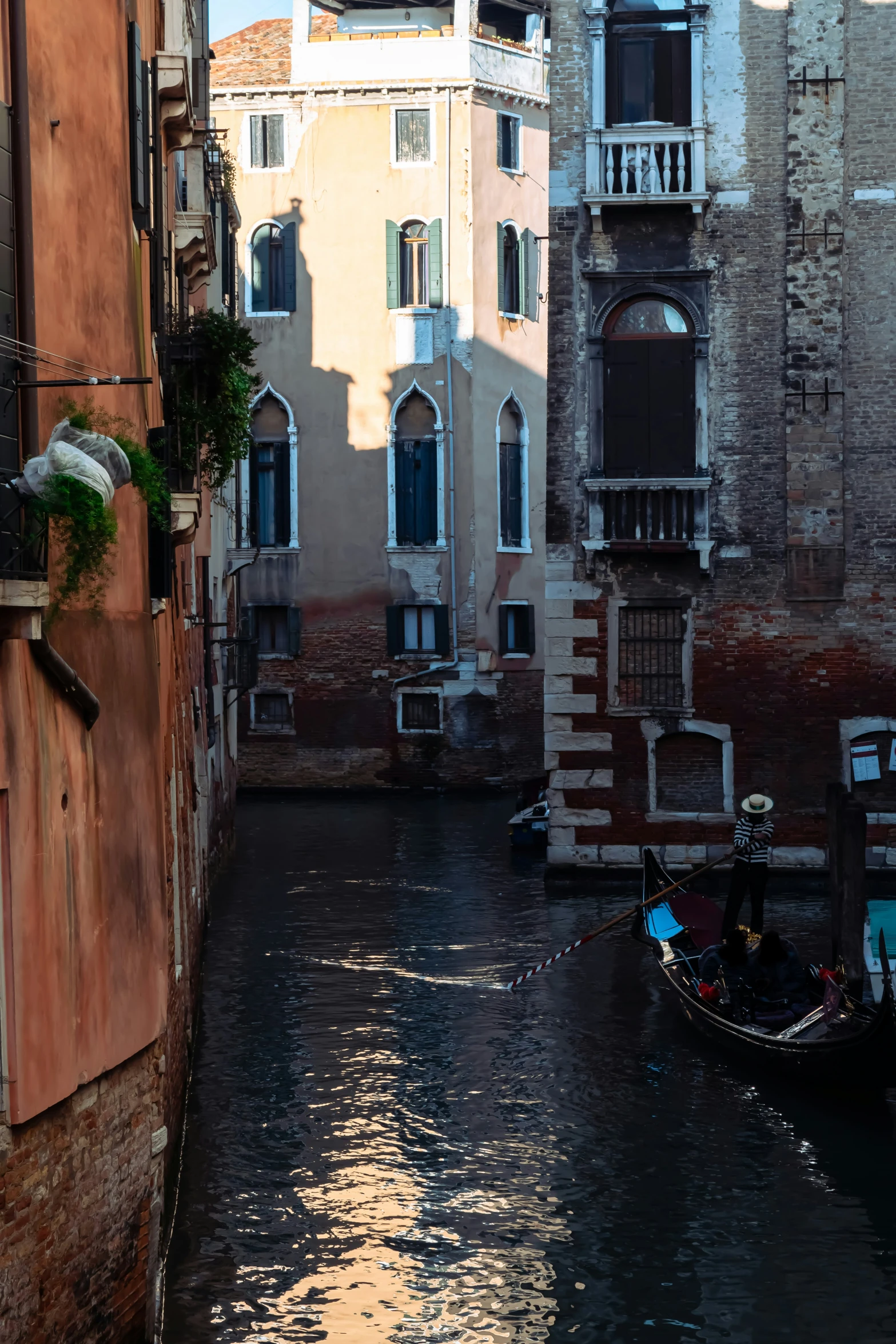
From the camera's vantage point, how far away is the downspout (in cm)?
2675

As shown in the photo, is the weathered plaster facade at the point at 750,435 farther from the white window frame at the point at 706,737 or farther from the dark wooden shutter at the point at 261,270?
the dark wooden shutter at the point at 261,270

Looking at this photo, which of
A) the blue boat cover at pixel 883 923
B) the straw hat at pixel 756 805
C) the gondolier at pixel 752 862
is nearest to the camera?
the blue boat cover at pixel 883 923

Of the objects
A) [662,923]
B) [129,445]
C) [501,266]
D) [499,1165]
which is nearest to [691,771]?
[662,923]

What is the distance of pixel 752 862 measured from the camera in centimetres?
1477

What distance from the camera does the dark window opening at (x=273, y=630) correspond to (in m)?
27.4

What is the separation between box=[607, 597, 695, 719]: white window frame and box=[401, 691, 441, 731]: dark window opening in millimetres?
9458

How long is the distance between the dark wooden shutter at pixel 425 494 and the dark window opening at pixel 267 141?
200 inches

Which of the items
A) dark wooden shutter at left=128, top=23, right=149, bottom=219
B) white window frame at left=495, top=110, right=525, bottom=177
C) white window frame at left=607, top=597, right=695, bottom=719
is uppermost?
white window frame at left=495, top=110, right=525, bottom=177

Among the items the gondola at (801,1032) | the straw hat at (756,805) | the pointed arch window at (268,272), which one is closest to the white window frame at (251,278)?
the pointed arch window at (268,272)

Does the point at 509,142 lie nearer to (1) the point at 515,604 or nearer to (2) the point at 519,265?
(2) the point at 519,265

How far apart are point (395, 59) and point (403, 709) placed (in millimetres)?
10231

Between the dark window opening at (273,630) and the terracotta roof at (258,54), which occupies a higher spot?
the terracotta roof at (258,54)

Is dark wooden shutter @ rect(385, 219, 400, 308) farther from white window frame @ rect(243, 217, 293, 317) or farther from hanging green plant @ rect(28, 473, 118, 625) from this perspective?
hanging green plant @ rect(28, 473, 118, 625)

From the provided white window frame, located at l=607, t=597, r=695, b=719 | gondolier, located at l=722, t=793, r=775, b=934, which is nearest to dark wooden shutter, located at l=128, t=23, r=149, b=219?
gondolier, located at l=722, t=793, r=775, b=934
